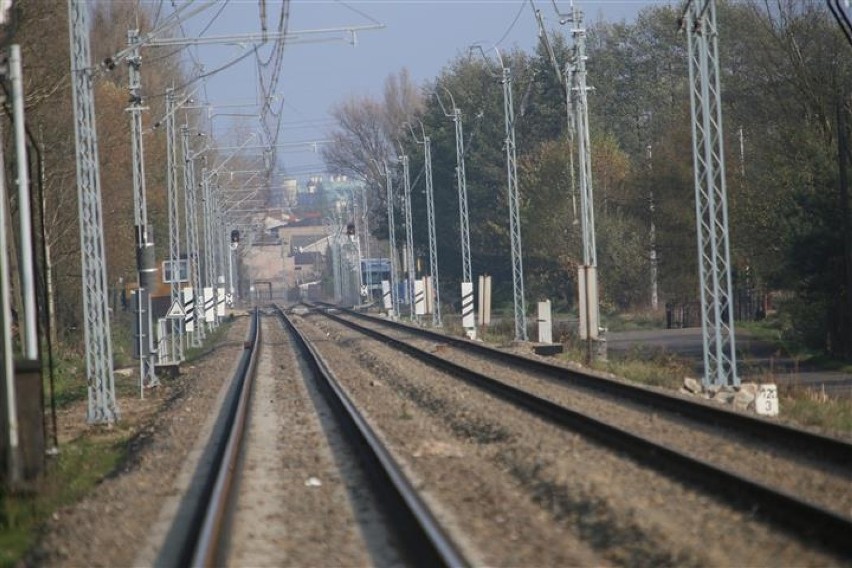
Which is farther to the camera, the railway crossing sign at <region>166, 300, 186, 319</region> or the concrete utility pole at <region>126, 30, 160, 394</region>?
the railway crossing sign at <region>166, 300, 186, 319</region>

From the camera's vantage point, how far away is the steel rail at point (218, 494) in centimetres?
1064

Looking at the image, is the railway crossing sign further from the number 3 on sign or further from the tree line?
the number 3 on sign

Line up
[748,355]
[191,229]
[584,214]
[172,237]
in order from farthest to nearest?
[191,229], [172,237], [748,355], [584,214]

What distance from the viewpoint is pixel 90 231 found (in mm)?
24219

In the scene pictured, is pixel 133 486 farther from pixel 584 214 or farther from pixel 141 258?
pixel 584 214

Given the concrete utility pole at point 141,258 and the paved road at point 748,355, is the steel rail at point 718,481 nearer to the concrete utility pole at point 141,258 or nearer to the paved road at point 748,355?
the paved road at point 748,355

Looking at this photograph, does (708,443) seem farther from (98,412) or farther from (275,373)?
(275,373)

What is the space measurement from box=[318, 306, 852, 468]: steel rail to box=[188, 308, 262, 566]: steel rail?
641cm

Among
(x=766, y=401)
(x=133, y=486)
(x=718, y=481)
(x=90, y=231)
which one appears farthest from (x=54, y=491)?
(x=766, y=401)

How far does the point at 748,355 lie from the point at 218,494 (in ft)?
94.8

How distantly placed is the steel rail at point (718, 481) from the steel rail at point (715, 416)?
166cm

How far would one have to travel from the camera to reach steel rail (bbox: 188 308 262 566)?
34.9ft

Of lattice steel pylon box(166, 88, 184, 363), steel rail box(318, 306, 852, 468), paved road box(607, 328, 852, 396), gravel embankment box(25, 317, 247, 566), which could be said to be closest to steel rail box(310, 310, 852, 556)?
steel rail box(318, 306, 852, 468)

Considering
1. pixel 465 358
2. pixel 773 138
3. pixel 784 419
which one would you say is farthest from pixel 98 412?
pixel 773 138
